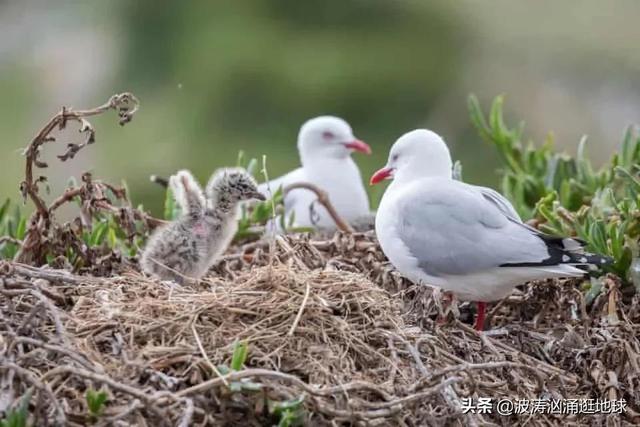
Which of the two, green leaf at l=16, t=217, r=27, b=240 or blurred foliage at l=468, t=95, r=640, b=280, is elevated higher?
green leaf at l=16, t=217, r=27, b=240

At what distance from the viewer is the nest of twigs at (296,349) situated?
14.9 ft

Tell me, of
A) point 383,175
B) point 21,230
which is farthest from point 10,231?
point 383,175

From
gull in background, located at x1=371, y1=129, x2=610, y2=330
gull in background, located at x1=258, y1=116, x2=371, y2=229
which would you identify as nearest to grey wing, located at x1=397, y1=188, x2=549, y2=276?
gull in background, located at x1=371, y1=129, x2=610, y2=330

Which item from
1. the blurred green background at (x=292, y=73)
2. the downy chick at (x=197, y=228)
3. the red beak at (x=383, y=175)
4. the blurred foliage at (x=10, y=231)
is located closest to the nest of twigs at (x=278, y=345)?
the downy chick at (x=197, y=228)

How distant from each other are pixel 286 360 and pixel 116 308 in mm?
694

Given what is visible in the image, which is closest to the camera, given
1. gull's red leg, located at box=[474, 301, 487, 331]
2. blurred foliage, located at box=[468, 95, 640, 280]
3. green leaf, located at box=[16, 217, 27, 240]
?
gull's red leg, located at box=[474, 301, 487, 331]

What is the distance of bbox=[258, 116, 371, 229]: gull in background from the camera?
27.1 feet

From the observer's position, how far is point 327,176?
8859 millimetres

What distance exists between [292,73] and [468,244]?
467 inches

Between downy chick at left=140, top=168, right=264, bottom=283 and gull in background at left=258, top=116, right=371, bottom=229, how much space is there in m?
1.76

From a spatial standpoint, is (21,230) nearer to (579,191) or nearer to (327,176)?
(579,191)

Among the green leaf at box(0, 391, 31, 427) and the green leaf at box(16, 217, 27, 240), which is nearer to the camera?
the green leaf at box(0, 391, 31, 427)

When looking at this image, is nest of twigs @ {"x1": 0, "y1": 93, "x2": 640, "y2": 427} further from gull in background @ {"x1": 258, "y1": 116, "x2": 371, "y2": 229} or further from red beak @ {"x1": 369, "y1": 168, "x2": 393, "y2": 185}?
gull in background @ {"x1": 258, "y1": 116, "x2": 371, "y2": 229}

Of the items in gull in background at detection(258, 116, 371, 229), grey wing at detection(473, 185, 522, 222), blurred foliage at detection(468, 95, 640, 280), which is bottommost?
gull in background at detection(258, 116, 371, 229)
